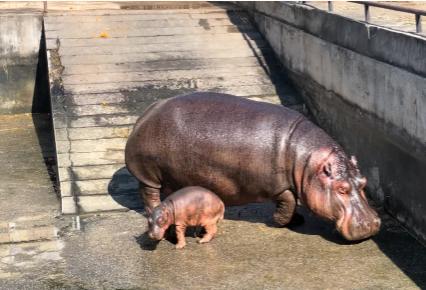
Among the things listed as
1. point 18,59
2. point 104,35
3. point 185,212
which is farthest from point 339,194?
point 18,59

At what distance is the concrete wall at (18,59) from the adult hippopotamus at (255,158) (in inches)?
247

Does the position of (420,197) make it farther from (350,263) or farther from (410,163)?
(350,263)

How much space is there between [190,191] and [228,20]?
685cm

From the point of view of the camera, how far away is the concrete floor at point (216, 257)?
7059mm

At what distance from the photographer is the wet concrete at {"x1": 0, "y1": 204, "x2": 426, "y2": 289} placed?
7047 mm

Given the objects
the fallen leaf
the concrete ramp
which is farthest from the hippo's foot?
the fallen leaf

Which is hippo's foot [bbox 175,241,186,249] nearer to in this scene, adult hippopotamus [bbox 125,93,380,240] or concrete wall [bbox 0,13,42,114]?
Answer: adult hippopotamus [bbox 125,93,380,240]

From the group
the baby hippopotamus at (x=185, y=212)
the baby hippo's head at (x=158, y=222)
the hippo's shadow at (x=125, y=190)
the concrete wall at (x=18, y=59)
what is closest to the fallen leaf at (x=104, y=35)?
the concrete wall at (x=18, y=59)

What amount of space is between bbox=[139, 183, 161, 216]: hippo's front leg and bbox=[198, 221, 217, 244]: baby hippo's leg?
0.84 meters

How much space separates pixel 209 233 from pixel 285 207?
33.3 inches

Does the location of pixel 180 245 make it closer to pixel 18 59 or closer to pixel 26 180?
pixel 26 180

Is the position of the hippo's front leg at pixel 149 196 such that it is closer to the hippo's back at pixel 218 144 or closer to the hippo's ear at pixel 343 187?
the hippo's back at pixel 218 144

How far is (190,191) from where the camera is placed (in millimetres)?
7809

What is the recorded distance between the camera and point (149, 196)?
8.62 metres
